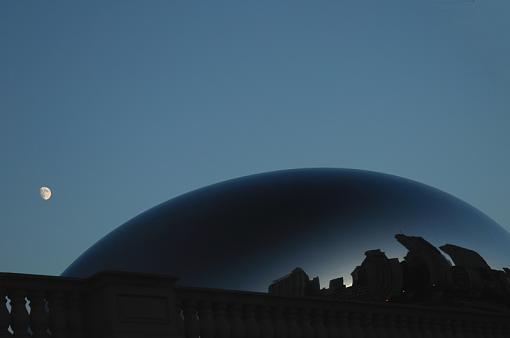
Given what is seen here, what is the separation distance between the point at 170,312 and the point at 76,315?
1172mm

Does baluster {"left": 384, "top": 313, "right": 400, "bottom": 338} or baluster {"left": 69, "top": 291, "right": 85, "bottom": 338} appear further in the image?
baluster {"left": 384, "top": 313, "right": 400, "bottom": 338}

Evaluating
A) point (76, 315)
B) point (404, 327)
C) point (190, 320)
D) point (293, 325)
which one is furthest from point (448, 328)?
point (76, 315)

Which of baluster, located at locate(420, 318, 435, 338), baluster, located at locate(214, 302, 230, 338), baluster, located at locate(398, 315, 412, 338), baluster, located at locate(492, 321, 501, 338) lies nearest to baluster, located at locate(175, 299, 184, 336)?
baluster, located at locate(214, 302, 230, 338)

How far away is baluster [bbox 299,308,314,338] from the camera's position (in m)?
11.6

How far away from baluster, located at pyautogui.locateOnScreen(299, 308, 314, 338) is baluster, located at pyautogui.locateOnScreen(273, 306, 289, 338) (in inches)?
13.3

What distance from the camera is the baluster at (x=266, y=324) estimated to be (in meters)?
11.1

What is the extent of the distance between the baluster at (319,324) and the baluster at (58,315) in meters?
3.90

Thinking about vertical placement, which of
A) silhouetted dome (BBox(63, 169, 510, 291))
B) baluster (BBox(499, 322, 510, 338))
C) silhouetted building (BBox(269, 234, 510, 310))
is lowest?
baluster (BBox(499, 322, 510, 338))

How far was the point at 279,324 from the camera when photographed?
11320mm

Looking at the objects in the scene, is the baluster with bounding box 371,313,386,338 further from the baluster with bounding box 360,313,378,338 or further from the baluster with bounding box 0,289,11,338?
the baluster with bounding box 0,289,11,338

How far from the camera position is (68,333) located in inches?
370

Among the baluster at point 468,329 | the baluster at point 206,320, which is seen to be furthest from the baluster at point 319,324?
the baluster at point 468,329

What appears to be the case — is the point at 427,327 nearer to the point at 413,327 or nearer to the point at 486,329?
the point at 413,327

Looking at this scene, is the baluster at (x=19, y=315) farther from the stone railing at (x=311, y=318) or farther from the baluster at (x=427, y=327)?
the baluster at (x=427, y=327)
